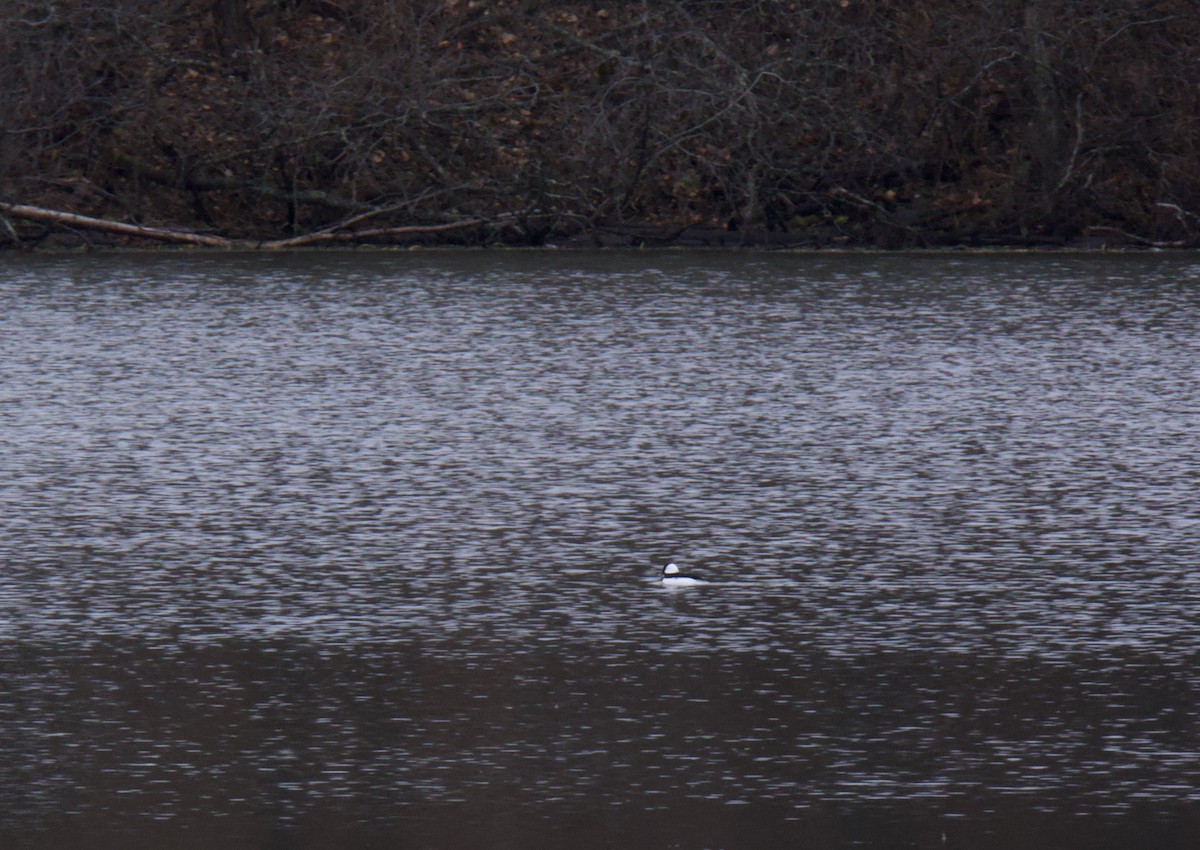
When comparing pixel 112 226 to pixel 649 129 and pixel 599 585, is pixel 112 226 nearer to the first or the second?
pixel 649 129

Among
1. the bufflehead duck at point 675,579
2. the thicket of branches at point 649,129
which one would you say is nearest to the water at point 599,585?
the bufflehead duck at point 675,579

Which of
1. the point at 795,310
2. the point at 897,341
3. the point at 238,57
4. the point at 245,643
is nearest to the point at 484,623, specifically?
the point at 245,643

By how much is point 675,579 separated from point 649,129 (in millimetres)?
15723

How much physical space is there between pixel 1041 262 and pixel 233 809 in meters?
16.2

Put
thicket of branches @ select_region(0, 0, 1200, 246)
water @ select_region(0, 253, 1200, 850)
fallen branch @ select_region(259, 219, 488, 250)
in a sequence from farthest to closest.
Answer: thicket of branches @ select_region(0, 0, 1200, 246)
fallen branch @ select_region(259, 219, 488, 250)
water @ select_region(0, 253, 1200, 850)

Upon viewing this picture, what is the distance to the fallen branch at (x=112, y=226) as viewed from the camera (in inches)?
843

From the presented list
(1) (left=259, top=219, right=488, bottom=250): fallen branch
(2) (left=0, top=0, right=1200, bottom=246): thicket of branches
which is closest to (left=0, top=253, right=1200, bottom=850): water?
(1) (left=259, top=219, right=488, bottom=250): fallen branch

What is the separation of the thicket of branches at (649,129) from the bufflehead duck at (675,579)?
1494 centimetres

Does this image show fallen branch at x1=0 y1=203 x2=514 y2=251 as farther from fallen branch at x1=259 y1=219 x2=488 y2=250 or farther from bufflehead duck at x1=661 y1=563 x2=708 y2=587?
bufflehead duck at x1=661 y1=563 x2=708 y2=587

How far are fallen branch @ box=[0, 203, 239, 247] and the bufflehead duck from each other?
1520 cm

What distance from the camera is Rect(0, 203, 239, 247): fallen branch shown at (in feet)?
70.2

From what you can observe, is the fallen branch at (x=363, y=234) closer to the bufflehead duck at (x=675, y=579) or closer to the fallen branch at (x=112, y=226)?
the fallen branch at (x=112, y=226)

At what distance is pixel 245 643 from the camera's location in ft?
21.2

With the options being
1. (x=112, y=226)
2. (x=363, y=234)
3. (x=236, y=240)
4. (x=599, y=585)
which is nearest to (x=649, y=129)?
(x=363, y=234)
